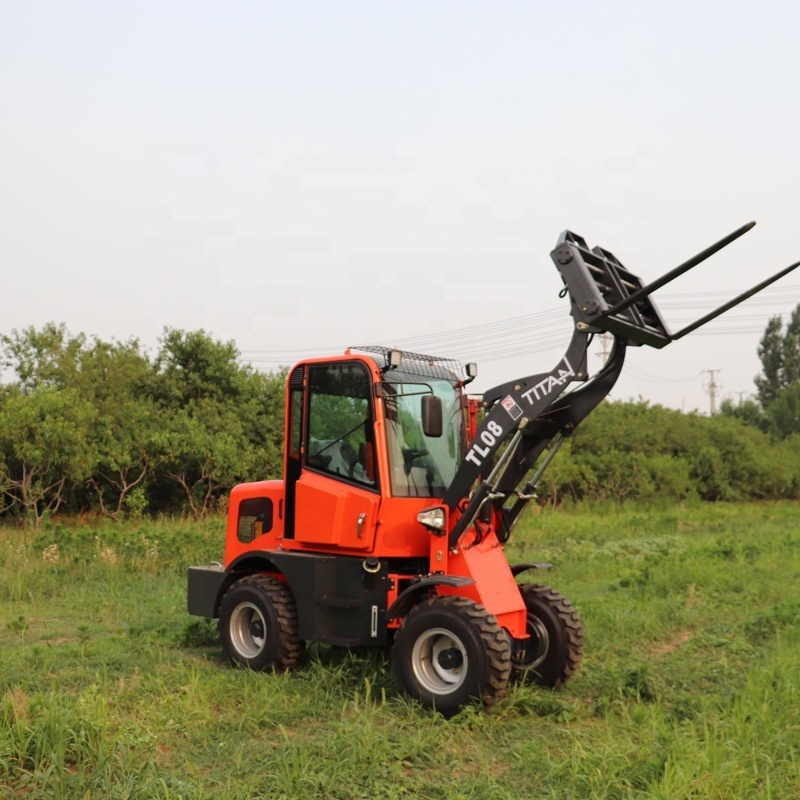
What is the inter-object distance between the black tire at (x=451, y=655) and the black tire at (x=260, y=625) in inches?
43.2

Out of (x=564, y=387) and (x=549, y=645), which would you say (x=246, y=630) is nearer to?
(x=549, y=645)

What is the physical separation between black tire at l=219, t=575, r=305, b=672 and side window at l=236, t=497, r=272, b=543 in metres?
0.48

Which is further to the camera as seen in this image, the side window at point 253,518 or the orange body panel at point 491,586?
the side window at point 253,518

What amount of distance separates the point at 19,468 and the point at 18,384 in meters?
3.02

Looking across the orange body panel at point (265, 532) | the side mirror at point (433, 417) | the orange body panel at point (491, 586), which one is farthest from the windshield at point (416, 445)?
the orange body panel at point (265, 532)

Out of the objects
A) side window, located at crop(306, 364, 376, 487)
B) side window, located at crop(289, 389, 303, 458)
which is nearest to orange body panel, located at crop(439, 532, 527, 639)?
side window, located at crop(306, 364, 376, 487)

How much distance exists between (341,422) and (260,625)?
1.77 metres

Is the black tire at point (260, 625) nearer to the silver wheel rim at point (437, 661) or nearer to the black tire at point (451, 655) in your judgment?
the black tire at point (451, 655)

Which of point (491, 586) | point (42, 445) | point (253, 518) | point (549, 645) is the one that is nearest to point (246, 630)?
point (253, 518)

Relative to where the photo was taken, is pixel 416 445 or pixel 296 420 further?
pixel 296 420

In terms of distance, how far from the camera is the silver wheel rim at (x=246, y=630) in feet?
24.0

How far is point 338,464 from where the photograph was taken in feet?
23.2

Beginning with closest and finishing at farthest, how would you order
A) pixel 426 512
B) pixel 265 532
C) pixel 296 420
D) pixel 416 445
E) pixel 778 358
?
pixel 426 512, pixel 416 445, pixel 296 420, pixel 265 532, pixel 778 358

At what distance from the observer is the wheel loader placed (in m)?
6.17
